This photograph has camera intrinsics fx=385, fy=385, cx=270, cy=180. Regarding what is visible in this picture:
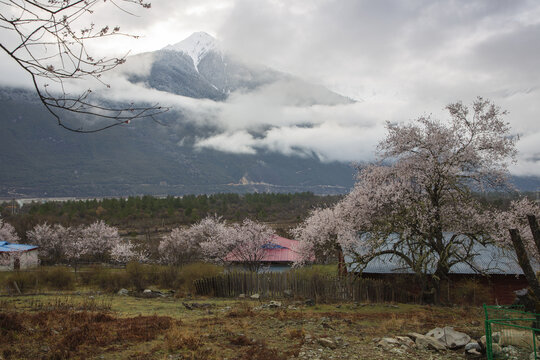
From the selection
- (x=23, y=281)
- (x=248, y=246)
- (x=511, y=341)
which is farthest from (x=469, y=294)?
(x=23, y=281)

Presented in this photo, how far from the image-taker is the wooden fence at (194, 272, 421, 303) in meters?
22.7

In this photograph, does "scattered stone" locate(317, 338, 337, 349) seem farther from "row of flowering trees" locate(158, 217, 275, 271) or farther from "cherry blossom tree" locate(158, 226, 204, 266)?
"cherry blossom tree" locate(158, 226, 204, 266)

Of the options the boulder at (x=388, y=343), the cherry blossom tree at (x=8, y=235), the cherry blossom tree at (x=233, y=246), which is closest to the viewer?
the boulder at (x=388, y=343)

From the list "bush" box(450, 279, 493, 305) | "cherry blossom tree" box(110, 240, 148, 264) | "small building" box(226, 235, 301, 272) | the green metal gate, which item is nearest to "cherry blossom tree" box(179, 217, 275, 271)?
"small building" box(226, 235, 301, 272)

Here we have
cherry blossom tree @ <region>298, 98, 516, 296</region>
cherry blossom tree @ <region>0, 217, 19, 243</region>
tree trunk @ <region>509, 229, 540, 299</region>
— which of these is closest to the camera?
tree trunk @ <region>509, 229, 540, 299</region>

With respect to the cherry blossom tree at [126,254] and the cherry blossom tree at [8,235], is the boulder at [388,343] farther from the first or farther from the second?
the cherry blossom tree at [8,235]

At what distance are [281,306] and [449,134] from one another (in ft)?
39.3

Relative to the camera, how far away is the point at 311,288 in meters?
23.5

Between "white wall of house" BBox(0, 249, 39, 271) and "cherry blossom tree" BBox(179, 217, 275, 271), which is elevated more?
"cherry blossom tree" BBox(179, 217, 275, 271)

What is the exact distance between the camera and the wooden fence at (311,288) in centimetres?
2272

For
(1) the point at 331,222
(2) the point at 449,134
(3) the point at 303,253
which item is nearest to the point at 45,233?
(3) the point at 303,253

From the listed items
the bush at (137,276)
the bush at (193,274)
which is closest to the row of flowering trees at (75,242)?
the bush at (137,276)

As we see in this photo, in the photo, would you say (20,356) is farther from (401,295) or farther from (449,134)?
(401,295)

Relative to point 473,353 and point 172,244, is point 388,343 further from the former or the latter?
point 172,244
